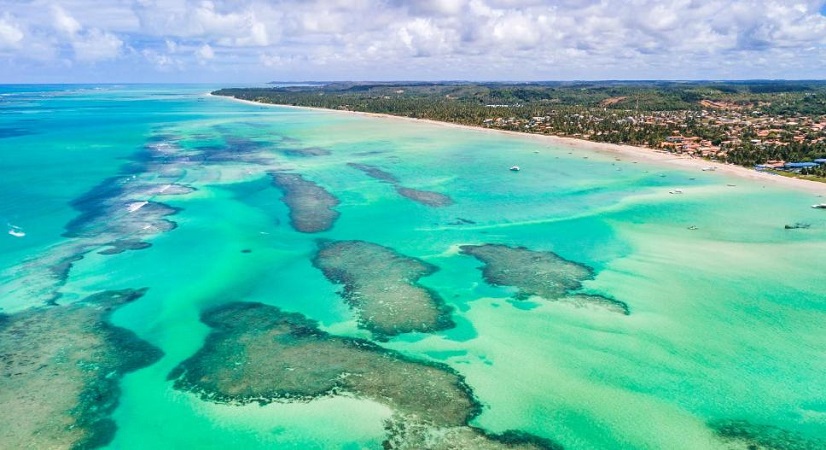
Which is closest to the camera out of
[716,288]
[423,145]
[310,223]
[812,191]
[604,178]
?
[716,288]

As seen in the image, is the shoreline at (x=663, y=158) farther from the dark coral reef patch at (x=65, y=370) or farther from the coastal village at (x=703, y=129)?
the dark coral reef patch at (x=65, y=370)

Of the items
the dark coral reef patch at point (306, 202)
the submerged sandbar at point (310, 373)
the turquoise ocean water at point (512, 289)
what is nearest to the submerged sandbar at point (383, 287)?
the turquoise ocean water at point (512, 289)

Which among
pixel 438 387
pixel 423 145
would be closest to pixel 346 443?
pixel 438 387

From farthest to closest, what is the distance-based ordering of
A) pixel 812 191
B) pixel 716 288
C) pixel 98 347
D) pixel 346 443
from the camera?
1. pixel 812 191
2. pixel 716 288
3. pixel 98 347
4. pixel 346 443

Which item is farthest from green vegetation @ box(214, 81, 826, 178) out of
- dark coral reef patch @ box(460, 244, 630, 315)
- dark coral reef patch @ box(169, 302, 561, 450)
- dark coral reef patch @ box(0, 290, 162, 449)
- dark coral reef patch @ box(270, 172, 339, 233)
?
dark coral reef patch @ box(0, 290, 162, 449)

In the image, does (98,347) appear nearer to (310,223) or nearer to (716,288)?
(310,223)

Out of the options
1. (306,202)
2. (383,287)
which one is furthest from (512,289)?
(306,202)

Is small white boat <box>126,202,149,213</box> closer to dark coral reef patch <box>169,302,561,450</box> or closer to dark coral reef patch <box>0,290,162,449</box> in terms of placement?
dark coral reef patch <box>0,290,162,449</box>
